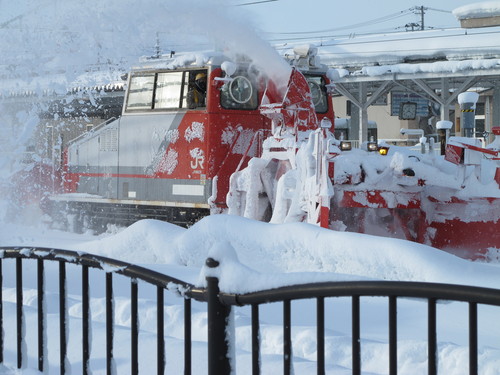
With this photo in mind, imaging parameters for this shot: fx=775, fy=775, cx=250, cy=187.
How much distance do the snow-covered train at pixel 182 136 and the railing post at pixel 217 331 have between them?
26.9 ft

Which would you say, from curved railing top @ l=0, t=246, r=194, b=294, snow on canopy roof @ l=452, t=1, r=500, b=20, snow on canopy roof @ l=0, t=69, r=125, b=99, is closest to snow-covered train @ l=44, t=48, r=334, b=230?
snow on canopy roof @ l=0, t=69, r=125, b=99

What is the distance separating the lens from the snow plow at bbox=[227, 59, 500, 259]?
32.5ft

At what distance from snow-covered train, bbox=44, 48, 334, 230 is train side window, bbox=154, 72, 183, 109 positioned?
15mm

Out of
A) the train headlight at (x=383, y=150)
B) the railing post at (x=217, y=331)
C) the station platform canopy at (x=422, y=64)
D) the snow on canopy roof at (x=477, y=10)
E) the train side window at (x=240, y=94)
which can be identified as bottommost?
the railing post at (x=217, y=331)

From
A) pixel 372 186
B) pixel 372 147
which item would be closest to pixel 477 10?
pixel 372 147

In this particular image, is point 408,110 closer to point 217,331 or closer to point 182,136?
point 182,136

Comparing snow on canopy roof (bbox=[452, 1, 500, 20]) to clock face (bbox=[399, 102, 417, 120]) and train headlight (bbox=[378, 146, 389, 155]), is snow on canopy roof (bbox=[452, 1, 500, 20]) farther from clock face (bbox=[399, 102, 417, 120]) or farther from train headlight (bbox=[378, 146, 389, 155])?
train headlight (bbox=[378, 146, 389, 155])

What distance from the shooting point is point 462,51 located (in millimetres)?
25000

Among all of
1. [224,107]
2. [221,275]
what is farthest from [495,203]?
[221,275]

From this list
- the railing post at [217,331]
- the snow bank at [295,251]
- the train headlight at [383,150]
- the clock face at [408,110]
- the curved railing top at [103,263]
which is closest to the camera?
the railing post at [217,331]

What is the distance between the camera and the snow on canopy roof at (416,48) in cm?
2503

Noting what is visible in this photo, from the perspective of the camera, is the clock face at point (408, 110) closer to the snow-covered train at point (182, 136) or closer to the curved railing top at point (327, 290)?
the snow-covered train at point (182, 136)

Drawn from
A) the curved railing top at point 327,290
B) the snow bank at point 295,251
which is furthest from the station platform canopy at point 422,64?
the curved railing top at point 327,290

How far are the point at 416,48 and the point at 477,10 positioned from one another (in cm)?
324
